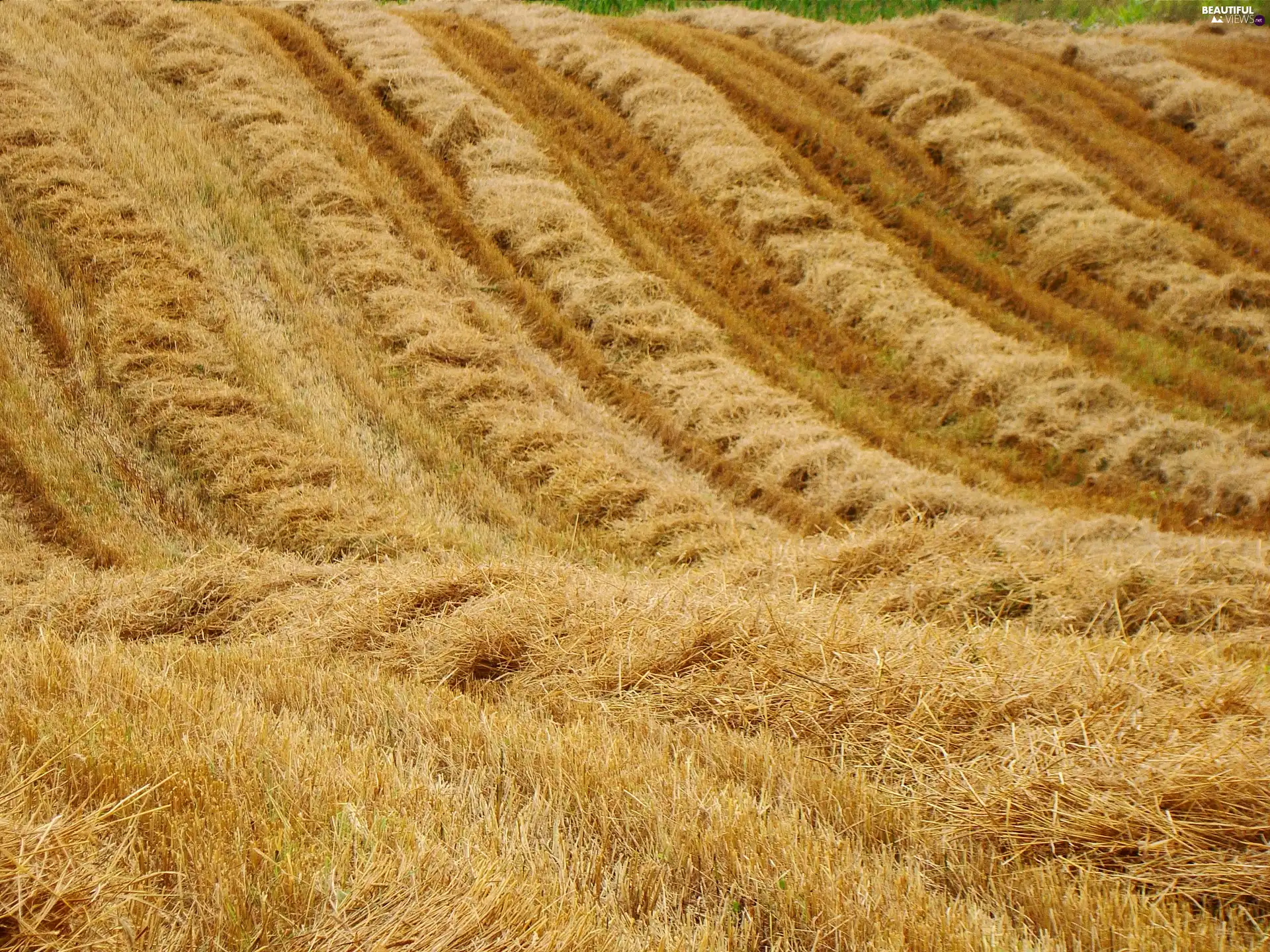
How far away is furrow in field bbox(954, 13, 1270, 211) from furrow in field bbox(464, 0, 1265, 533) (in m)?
5.67

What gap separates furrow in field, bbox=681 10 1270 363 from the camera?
32.0 feet

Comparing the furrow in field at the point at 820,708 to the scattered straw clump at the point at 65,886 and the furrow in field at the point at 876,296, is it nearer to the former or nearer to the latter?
the scattered straw clump at the point at 65,886

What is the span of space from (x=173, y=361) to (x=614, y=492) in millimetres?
3612

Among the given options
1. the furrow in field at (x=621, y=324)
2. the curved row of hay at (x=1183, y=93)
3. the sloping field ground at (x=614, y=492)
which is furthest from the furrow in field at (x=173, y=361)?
the curved row of hay at (x=1183, y=93)

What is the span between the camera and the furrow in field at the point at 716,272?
26.9 ft

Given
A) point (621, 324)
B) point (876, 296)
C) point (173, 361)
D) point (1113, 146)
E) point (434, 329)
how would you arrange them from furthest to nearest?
point (1113, 146)
point (876, 296)
point (621, 324)
point (434, 329)
point (173, 361)

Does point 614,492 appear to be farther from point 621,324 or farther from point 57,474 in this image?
point 57,474

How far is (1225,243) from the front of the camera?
1102 centimetres

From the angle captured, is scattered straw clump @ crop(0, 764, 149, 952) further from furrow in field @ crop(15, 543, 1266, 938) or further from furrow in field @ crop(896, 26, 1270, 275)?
furrow in field @ crop(896, 26, 1270, 275)

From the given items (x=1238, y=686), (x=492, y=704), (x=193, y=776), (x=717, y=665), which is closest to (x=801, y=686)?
(x=717, y=665)

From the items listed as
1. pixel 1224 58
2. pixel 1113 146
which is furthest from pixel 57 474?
pixel 1224 58

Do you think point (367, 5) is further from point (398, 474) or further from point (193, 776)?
point (193, 776)

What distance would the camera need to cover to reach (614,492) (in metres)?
6.68

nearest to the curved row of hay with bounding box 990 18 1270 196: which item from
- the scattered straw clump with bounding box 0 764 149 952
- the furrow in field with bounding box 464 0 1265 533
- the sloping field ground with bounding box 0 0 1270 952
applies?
the sloping field ground with bounding box 0 0 1270 952
